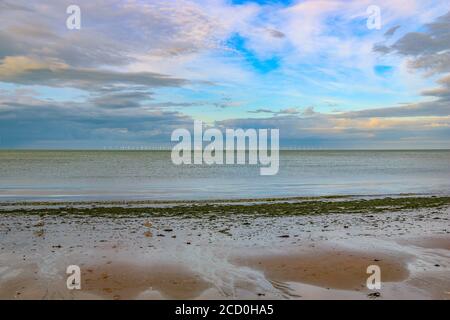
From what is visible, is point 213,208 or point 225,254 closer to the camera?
point 225,254

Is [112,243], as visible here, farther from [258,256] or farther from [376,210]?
[376,210]

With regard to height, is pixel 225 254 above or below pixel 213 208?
below

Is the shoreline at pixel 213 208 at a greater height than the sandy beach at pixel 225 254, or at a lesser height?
greater

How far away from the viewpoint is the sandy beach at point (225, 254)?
8477 mm

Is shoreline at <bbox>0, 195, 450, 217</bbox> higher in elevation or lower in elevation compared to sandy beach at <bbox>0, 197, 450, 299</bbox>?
higher

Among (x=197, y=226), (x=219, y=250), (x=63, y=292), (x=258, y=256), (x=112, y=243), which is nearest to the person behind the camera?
(x=63, y=292)

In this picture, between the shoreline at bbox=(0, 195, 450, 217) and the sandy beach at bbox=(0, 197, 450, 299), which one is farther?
the shoreline at bbox=(0, 195, 450, 217)

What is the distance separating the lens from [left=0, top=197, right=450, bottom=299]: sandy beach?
848 centimetres

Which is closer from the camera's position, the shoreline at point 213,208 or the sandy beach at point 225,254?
the sandy beach at point 225,254

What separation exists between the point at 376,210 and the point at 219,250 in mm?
12711

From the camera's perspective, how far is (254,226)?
1659 centimetres

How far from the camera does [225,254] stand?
11695 millimetres
